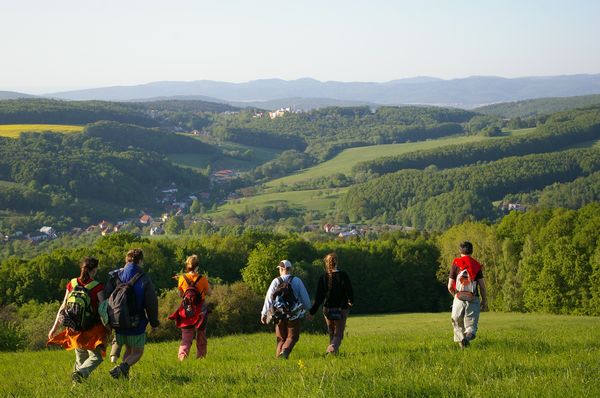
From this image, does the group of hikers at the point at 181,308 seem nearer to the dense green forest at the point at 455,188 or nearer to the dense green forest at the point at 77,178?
the dense green forest at the point at 77,178

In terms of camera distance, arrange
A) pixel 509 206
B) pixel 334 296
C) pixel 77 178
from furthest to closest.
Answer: pixel 77 178, pixel 509 206, pixel 334 296

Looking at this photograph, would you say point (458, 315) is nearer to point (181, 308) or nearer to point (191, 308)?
point (191, 308)

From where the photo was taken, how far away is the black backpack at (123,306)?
10.7 metres

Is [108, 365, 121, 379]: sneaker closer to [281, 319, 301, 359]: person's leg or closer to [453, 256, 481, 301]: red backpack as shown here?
[281, 319, 301, 359]: person's leg

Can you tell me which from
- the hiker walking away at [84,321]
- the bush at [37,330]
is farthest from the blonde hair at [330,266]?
the bush at [37,330]

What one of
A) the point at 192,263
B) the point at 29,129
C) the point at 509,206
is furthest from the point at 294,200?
the point at 192,263

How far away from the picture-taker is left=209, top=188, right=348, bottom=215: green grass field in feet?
474

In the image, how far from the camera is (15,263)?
160ft

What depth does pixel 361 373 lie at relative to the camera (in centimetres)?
992

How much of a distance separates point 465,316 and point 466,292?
460mm

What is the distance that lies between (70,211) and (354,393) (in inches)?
5184

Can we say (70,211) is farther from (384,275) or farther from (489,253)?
(489,253)

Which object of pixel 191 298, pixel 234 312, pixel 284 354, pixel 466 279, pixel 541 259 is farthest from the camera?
pixel 541 259

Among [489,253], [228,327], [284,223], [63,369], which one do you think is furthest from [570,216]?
[284,223]
